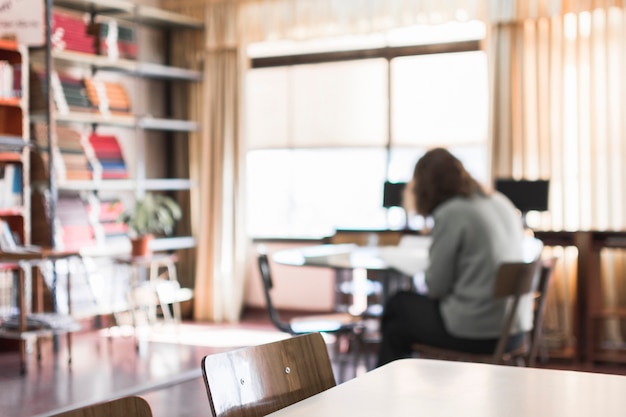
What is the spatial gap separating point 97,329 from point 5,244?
1.46m

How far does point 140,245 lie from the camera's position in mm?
6379

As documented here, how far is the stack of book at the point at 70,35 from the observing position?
6262mm

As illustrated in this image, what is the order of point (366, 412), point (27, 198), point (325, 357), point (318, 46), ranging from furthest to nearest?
point (318, 46) → point (27, 198) → point (325, 357) → point (366, 412)

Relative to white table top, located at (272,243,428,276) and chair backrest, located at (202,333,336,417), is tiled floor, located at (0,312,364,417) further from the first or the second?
chair backrest, located at (202,333,336,417)

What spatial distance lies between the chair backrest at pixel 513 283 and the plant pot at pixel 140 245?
11.2ft

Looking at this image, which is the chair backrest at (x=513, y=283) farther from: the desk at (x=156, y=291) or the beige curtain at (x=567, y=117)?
the desk at (x=156, y=291)

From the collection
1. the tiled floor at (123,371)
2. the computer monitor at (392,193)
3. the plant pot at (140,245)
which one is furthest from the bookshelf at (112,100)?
the computer monitor at (392,193)

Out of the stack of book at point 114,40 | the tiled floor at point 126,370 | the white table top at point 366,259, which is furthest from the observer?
the stack of book at point 114,40

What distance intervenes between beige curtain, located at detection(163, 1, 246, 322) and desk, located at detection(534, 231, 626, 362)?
2706 mm

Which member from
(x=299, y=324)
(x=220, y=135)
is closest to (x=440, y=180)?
(x=299, y=324)

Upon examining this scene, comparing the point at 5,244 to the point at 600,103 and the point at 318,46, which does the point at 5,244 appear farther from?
the point at 600,103

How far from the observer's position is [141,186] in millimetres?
7004

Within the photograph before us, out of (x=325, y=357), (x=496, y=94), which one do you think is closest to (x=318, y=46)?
(x=496, y=94)

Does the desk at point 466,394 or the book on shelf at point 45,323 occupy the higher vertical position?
the desk at point 466,394
